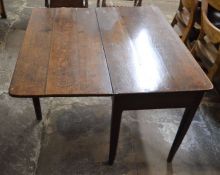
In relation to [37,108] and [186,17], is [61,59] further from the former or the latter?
[186,17]

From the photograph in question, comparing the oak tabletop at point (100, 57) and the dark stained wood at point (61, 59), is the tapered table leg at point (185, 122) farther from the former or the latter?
the dark stained wood at point (61, 59)

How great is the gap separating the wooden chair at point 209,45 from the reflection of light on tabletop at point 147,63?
53 cm

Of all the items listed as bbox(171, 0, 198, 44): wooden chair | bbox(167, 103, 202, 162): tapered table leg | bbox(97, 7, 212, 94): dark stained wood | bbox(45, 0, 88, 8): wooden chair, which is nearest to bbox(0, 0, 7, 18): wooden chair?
bbox(45, 0, 88, 8): wooden chair

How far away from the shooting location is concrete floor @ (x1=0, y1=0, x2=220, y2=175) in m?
1.53

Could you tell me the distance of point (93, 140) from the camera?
5.49 ft

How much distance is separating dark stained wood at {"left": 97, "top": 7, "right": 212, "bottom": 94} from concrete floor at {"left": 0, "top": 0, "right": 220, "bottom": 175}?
68cm

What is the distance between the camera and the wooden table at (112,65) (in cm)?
107

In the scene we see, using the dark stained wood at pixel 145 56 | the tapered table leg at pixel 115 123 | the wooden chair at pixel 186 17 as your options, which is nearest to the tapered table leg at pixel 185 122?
the dark stained wood at pixel 145 56

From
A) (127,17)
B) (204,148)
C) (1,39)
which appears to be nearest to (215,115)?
(204,148)

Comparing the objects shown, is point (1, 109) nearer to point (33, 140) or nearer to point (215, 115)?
point (33, 140)

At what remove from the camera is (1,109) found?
1862 millimetres

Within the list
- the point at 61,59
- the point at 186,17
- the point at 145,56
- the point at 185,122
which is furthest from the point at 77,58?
the point at 186,17

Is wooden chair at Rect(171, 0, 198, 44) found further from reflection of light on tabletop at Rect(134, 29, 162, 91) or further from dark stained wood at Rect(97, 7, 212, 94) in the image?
reflection of light on tabletop at Rect(134, 29, 162, 91)

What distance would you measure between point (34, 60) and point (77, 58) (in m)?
0.21
